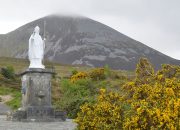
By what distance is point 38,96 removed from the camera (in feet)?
77.8

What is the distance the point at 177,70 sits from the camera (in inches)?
696

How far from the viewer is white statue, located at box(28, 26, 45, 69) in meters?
24.4

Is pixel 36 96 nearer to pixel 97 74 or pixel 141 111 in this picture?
pixel 141 111

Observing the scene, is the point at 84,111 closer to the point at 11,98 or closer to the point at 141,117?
the point at 141,117

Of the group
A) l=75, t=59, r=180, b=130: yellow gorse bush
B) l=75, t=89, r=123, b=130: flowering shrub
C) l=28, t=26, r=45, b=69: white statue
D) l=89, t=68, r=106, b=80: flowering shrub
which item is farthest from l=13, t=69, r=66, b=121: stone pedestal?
l=89, t=68, r=106, b=80: flowering shrub

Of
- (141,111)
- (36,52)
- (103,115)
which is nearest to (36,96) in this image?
(36,52)

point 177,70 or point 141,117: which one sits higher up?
point 177,70

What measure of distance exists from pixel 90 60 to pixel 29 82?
15491 cm

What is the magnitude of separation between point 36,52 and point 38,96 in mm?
2541

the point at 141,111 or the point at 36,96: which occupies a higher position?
the point at 141,111

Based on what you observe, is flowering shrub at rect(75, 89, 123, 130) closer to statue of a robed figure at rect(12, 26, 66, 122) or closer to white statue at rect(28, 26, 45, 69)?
statue of a robed figure at rect(12, 26, 66, 122)

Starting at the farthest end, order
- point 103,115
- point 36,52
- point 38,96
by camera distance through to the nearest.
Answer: point 36,52
point 38,96
point 103,115

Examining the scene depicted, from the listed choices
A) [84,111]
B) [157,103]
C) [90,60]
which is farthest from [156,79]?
[90,60]

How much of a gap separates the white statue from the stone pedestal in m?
0.63
